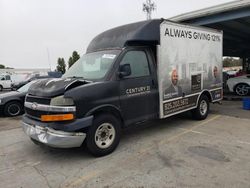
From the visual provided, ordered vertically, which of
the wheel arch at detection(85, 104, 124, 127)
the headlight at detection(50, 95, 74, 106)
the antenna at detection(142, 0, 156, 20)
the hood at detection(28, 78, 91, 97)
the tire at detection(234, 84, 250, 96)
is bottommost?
the tire at detection(234, 84, 250, 96)

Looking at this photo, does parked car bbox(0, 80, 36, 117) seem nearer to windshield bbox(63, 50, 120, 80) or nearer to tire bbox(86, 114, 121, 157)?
windshield bbox(63, 50, 120, 80)

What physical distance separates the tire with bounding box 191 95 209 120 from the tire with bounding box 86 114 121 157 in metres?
3.20

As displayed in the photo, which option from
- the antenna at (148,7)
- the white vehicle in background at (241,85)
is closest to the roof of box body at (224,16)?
the white vehicle in background at (241,85)

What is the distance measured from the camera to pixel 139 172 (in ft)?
12.8

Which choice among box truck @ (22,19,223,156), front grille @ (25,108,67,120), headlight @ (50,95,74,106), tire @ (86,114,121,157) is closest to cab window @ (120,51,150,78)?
box truck @ (22,19,223,156)

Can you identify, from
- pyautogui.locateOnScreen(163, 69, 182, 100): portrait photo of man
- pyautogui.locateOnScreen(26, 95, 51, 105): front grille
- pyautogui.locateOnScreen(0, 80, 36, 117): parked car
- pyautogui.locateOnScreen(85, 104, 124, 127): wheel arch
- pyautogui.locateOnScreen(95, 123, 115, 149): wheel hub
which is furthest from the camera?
pyautogui.locateOnScreen(0, 80, 36, 117): parked car

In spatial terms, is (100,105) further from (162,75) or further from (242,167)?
(242,167)

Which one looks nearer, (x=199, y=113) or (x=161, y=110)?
(x=161, y=110)

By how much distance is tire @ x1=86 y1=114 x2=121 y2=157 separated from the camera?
4419 mm

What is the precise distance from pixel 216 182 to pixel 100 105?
235cm

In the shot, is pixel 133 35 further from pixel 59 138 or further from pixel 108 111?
pixel 59 138

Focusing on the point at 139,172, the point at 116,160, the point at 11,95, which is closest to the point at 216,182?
the point at 139,172

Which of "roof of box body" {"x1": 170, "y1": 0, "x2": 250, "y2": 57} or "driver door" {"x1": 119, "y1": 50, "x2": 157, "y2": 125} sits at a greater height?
"roof of box body" {"x1": 170, "y1": 0, "x2": 250, "y2": 57}

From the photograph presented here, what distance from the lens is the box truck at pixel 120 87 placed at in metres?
4.22
